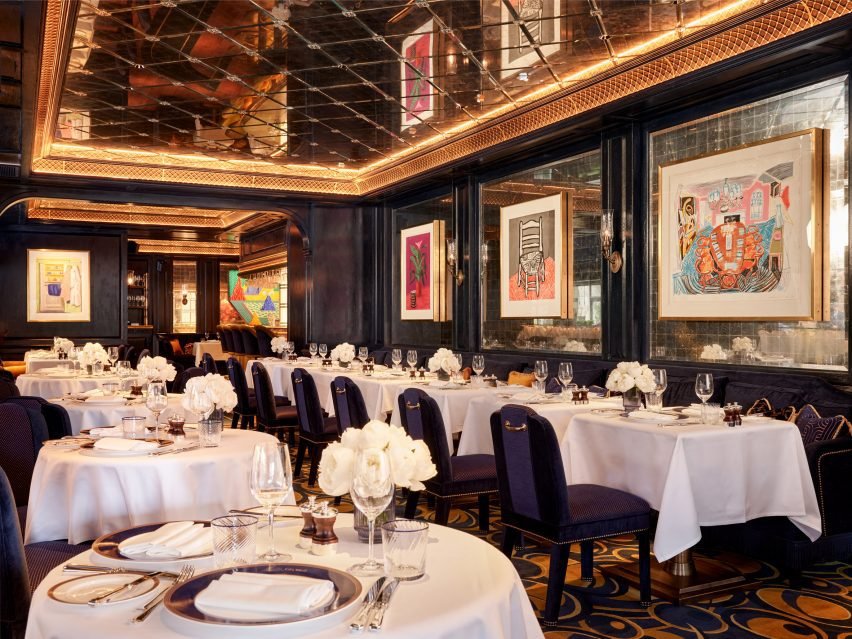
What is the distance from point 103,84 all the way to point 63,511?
515 centimetres

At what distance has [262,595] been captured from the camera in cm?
132

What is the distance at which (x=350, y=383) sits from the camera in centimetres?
541

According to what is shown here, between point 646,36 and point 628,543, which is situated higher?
point 646,36

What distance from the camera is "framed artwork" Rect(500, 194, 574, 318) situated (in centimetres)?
762

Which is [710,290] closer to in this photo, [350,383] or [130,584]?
[350,383]

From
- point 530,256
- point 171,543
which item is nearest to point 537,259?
point 530,256

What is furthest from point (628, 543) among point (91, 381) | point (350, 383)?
point (91, 381)

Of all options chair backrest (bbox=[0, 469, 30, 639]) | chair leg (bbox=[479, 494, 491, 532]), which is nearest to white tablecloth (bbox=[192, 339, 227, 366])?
chair leg (bbox=[479, 494, 491, 532])

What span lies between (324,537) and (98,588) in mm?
467

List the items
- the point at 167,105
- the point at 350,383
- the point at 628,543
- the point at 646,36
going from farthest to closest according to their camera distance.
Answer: the point at 167,105
the point at 646,36
the point at 350,383
the point at 628,543

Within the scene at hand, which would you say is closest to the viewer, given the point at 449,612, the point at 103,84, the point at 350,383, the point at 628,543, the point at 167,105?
the point at 449,612

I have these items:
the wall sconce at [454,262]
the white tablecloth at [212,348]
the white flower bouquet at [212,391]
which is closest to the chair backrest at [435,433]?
the white flower bouquet at [212,391]

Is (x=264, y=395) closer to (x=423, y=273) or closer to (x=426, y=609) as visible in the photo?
(x=423, y=273)

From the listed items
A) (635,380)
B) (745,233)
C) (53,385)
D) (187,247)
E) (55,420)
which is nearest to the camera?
(55,420)
